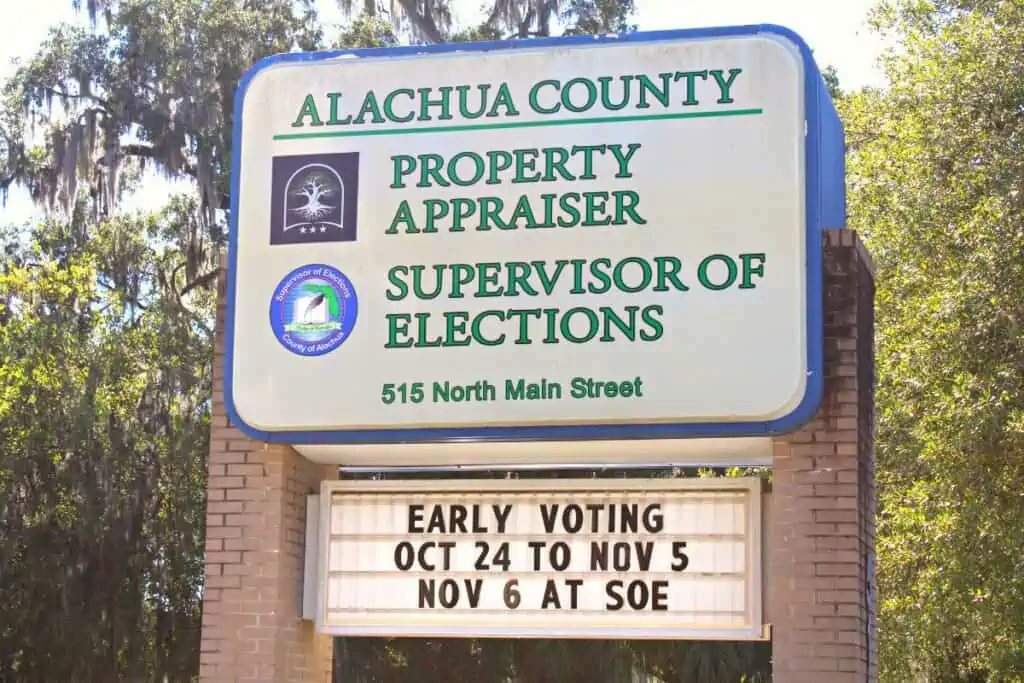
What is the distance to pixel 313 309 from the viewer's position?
1070cm

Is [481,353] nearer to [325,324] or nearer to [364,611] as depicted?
[325,324]

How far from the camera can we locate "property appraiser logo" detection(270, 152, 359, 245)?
35.2 feet

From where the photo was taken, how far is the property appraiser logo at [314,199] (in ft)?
35.2

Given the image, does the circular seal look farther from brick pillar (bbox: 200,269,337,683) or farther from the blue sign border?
brick pillar (bbox: 200,269,337,683)

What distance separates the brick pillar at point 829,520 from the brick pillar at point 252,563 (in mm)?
3027

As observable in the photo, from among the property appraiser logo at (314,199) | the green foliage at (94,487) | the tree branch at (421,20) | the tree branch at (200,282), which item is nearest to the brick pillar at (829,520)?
the property appraiser logo at (314,199)

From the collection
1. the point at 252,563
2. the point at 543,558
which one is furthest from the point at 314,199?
the point at 543,558

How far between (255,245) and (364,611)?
2.43 m

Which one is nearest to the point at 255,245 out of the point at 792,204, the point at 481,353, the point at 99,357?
the point at 481,353

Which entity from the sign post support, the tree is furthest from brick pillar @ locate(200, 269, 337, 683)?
the tree

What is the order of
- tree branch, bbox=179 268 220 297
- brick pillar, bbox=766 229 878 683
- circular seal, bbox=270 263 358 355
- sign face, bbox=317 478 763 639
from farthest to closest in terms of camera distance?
1. tree branch, bbox=179 268 220 297
2. circular seal, bbox=270 263 358 355
3. sign face, bbox=317 478 763 639
4. brick pillar, bbox=766 229 878 683

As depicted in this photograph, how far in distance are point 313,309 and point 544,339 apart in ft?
4.95

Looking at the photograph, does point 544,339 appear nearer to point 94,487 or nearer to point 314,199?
point 314,199

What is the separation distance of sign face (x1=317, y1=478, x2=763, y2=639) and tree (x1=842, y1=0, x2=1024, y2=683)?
11.5m
